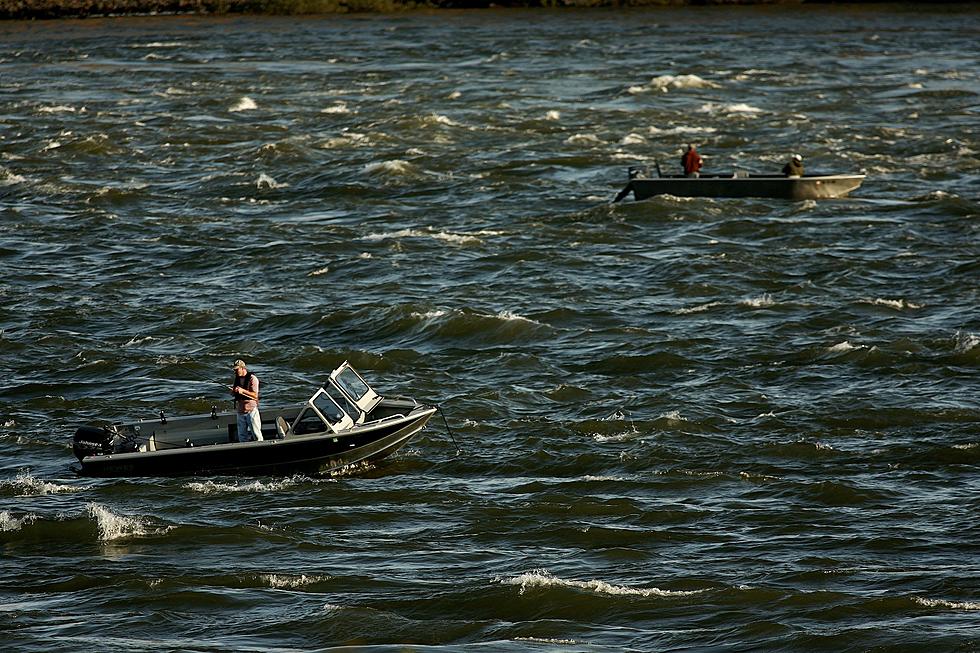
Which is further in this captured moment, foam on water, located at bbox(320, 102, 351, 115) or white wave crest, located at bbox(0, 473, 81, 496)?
foam on water, located at bbox(320, 102, 351, 115)

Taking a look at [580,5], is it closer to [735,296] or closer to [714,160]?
[714,160]

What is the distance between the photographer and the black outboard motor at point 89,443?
88.5 ft

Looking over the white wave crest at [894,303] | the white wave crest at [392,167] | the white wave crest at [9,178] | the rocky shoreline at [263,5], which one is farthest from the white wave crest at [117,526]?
the rocky shoreline at [263,5]

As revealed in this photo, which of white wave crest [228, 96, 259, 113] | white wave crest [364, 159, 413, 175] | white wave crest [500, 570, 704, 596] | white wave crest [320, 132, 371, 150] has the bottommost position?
white wave crest [500, 570, 704, 596]

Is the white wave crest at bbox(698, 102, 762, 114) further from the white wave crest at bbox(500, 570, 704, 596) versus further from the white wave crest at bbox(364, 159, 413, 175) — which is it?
the white wave crest at bbox(500, 570, 704, 596)

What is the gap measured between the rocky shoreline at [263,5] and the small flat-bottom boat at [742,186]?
4810cm

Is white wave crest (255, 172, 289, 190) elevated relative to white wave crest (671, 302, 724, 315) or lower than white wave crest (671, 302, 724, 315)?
elevated

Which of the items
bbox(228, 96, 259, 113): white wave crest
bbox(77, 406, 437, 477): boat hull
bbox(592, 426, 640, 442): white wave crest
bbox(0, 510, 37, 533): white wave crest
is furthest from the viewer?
bbox(228, 96, 259, 113): white wave crest

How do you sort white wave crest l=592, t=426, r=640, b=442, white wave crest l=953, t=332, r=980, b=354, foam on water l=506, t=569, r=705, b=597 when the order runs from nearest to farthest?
foam on water l=506, t=569, r=705, b=597 → white wave crest l=592, t=426, r=640, b=442 → white wave crest l=953, t=332, r=980, b=354

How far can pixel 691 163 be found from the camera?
48719 mm

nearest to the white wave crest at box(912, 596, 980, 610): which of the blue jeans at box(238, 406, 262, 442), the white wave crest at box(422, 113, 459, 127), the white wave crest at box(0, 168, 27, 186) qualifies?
the blue jeans at box(238, 406, 262, 442)

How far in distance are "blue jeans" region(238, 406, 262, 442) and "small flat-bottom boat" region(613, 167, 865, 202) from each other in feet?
77.4

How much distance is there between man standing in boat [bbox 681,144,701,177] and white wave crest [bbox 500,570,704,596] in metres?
27.0

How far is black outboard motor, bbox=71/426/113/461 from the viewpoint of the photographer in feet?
88.5
